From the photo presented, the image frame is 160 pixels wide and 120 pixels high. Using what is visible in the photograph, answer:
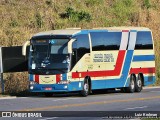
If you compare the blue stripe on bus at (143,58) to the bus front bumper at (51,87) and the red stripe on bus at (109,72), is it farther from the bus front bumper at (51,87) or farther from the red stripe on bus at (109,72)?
the bus front bumper at (51,87)

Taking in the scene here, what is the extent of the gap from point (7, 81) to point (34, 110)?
11526 mm

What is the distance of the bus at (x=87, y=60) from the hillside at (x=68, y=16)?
14.7ft

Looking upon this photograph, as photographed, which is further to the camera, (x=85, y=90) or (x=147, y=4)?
(x=147, y=4)

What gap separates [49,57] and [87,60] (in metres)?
2.07

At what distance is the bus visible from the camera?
3014cm

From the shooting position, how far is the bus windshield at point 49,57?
98.9 feet

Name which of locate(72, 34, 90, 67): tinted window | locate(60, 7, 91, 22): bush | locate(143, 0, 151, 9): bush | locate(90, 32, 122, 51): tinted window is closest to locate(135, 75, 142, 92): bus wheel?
locate(90, 32, 122, 51): tinted window

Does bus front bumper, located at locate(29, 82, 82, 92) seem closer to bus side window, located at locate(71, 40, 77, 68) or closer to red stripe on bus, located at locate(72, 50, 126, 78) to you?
red stripe on bus, located at locate(72, 50, 126, 78)

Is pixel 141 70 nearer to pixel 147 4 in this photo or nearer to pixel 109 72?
pixel 109 72

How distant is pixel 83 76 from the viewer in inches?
1221

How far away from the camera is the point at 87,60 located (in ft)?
103

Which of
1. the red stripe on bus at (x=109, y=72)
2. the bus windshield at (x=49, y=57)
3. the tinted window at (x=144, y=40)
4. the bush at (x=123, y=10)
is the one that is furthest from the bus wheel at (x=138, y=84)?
the bush at (x=123, y=10)

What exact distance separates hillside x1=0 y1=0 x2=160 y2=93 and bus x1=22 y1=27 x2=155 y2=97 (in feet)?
14.7

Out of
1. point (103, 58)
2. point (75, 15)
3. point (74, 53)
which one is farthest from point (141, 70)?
point (75, 15)
